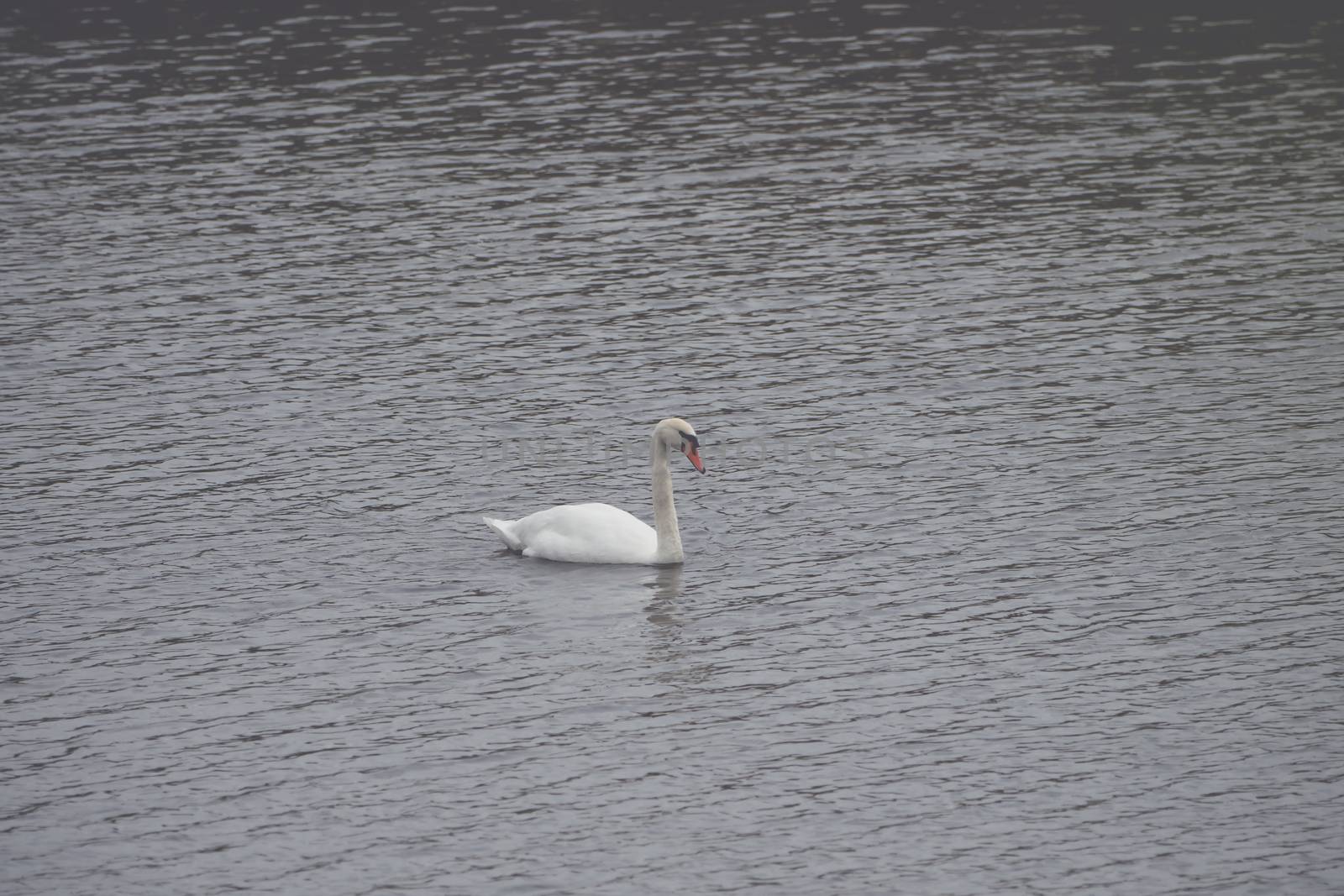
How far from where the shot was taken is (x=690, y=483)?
26953 mm

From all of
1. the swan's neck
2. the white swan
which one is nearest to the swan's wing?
the white swan

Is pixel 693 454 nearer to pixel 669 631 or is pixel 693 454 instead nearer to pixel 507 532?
pixel 507 532

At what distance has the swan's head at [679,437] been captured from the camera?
2373cm

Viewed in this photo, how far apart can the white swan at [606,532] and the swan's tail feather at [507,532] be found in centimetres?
1

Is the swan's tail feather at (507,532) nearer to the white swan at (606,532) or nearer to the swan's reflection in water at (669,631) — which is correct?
the white swan at (606,532)

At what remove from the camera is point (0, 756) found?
1858 centimetres

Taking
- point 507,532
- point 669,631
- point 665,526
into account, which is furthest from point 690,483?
point 669,631

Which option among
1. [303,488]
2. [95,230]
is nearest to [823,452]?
[303,488]

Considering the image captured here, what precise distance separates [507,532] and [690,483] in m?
4.05

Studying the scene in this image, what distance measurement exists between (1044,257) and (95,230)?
20.9 m

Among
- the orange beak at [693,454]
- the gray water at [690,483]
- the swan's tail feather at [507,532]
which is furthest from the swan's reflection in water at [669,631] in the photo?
the swan's tail feather at [507,532]

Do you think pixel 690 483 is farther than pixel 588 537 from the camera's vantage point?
Yes

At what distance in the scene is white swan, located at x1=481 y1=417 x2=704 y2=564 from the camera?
23328 mm

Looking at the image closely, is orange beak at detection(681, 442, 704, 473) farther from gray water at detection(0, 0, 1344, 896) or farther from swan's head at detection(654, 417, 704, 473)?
gray water at detection(0, 0, 1344, 896)
